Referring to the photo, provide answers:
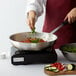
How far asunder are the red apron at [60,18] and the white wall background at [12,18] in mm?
797

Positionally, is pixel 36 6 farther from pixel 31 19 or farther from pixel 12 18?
pixel 12 18

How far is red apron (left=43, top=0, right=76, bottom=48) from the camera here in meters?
1.65

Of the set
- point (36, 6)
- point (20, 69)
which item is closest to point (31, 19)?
point (36, 6)

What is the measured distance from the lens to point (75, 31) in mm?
1699

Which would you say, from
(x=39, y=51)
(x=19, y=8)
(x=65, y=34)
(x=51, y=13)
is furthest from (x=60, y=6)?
(x=19, y=8)

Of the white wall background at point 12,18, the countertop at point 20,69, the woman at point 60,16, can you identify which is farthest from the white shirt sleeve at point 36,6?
the white wall background at point 12,18

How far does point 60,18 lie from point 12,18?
0.92 meters

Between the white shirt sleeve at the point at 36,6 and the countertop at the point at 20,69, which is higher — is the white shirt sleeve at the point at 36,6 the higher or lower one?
the higher one

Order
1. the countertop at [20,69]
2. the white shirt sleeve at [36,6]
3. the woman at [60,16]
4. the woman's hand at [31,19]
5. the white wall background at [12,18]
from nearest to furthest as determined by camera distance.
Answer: the countertop at [20,69], the woman's hand at [31,19], the white shirt sleeve at [36,6], the woman at [60,16], the white wall background at [12,18]

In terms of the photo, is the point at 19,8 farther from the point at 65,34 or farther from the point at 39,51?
the point at 39,51

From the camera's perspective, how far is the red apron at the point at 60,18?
1.65 meters

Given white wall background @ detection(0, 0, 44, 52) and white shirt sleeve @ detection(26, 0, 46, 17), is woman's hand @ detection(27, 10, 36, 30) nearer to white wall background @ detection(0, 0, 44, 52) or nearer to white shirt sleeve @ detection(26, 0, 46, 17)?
white shirt sleeve @ detection(26, 0, 46, 17)

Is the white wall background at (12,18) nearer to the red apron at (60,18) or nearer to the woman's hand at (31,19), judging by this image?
the red apron at (60,18)

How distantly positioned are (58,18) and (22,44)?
1.99 feet
